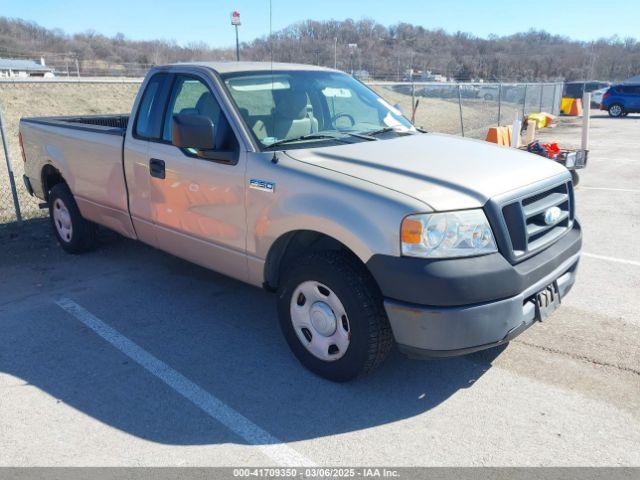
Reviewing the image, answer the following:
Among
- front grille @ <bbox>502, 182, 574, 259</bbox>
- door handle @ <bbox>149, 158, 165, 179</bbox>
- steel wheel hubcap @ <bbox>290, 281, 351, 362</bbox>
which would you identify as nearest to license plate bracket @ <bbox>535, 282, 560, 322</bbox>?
front grille @ <bbox>502, 182, 574, 259</bbox>

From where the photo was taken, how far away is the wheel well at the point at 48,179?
6.45 m

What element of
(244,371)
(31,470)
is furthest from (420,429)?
(31,470)

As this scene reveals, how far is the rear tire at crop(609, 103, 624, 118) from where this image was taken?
2783cm

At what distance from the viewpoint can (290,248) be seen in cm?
389

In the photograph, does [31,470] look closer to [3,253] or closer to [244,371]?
[244,371]

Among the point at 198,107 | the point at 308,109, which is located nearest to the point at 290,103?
the point at 308,109

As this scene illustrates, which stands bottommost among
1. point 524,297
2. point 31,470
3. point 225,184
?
point 31,470

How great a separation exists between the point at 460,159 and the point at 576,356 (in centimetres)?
156

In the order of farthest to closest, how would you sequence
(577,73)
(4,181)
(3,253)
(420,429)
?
(577,73), (4,181), (3,253), (420,429)

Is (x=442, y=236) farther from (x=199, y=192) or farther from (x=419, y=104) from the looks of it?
(x=419, y=104)

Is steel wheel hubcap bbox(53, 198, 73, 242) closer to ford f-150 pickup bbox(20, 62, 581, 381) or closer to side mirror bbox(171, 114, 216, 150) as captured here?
ford f-150 pickup bbox(20, 62, 581, 381)

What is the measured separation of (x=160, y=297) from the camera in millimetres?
5125

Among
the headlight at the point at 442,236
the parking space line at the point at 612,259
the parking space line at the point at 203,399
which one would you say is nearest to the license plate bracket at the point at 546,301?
the headlight at the point at 442,236

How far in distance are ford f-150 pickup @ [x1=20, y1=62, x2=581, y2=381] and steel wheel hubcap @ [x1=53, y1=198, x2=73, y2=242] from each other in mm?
1133
